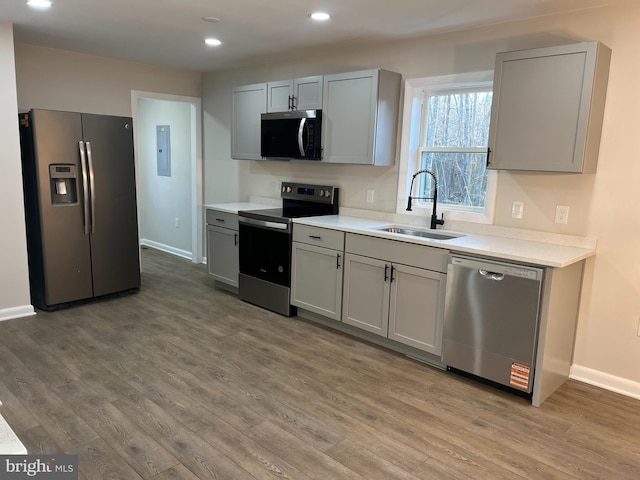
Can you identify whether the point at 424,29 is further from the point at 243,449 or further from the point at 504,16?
the point at 243,449

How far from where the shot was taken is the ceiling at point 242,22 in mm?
3014

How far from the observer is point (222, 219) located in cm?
476

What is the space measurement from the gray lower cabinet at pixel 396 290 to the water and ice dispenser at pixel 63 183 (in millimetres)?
2491

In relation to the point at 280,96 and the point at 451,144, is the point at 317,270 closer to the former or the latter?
the point at 451,144

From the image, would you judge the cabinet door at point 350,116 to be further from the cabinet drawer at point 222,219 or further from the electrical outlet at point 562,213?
the electrical outlet at point 562,213

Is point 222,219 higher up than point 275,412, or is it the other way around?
point 222,219

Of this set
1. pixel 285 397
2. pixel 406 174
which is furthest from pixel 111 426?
pixel 406 174

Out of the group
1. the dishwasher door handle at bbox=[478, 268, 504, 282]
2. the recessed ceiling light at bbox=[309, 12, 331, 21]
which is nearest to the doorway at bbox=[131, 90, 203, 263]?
the recessed ceiling light at bbox=[309, 12, 331, 21]

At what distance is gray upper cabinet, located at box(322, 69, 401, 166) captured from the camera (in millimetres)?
3713

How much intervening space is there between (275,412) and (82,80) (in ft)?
13.4

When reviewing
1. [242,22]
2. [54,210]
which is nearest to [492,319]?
[242,22]

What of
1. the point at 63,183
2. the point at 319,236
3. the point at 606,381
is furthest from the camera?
the point at 63,183

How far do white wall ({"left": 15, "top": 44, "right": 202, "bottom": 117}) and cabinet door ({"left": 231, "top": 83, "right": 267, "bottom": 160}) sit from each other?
1.21 meters

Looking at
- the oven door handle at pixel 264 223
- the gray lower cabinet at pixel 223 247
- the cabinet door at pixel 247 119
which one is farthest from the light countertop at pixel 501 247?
the cabinet door at pixel 247 119
